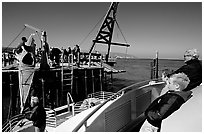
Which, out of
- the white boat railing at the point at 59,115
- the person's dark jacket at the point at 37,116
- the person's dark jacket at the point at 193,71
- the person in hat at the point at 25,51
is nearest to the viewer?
the person's dark jacket at the point at 193,71

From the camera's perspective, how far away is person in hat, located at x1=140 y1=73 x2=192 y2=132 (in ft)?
5.46

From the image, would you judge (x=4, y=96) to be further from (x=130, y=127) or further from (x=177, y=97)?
(x=177, y=97)

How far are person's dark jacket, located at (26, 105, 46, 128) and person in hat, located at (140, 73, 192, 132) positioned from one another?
4.56 feet

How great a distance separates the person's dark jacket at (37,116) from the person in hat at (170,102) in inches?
54.7

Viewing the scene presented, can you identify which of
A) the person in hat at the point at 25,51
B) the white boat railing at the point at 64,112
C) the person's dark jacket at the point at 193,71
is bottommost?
the white boat railing at the point at 64,112

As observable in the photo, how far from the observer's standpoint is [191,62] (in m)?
1.88

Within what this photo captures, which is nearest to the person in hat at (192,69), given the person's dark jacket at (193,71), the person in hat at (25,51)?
the person's dark jacket at (193,71)

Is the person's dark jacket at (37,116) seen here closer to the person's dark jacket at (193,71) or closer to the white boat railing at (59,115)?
the white boat railing at (59,115)

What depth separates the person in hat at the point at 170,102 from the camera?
1665mm

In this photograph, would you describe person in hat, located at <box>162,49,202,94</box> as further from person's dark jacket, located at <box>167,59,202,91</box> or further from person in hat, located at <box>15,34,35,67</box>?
person in hat, located at <box>15,34,35,67</box>

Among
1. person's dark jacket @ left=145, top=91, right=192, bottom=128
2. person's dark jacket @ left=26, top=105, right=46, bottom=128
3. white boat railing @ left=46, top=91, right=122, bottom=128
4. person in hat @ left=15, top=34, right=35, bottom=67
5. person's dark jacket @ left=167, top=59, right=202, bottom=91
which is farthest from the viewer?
person in hat @ left=15, top=34, right=35, bottom=67

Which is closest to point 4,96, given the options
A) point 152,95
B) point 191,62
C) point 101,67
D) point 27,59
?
point 27,59

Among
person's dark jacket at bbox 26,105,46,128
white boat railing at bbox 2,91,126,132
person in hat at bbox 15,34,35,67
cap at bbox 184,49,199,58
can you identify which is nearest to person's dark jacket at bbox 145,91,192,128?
cap at bbox 184,49,199,58

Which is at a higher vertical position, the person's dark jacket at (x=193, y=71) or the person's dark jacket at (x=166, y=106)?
the person's dark jacket at (x=193, y=71)
